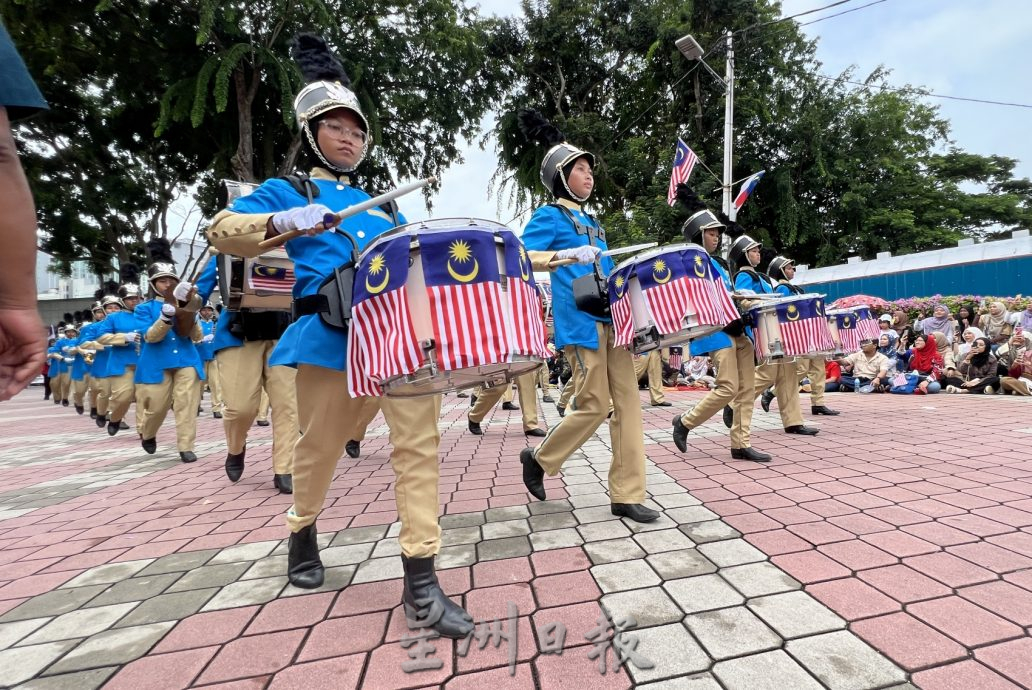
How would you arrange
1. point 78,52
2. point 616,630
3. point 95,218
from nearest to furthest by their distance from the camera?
point 616,630
point 78,52
point 95,218

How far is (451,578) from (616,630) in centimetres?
83

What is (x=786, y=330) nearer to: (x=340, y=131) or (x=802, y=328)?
(x=802, y=328)

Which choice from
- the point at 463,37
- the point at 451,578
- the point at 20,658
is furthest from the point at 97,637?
the point at 463,37

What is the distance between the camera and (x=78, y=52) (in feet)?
46.3

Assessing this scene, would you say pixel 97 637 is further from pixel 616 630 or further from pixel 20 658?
pixel 616 630

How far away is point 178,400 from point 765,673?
6.28 meters

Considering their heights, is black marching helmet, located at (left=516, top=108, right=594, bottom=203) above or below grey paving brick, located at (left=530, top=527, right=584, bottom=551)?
above

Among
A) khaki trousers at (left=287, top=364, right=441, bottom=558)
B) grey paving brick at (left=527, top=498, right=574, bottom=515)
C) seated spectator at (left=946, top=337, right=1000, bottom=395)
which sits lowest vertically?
seated spectator at (left=946, top=337, right=1000, bottom=395)

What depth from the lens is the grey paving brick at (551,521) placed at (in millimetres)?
3061

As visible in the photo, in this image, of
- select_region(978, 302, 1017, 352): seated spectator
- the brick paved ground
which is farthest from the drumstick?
select_region(978, 302, 1017, 352): seated spectator

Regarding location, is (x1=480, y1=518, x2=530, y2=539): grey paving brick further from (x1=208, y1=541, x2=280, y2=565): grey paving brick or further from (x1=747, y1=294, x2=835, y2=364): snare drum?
(x1=747, y1=294, x2=835, y2=364): snare drum

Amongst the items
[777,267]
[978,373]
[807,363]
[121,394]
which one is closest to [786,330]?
[777,267]

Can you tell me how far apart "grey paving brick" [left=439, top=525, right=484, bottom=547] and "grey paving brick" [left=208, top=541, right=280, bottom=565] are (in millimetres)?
945

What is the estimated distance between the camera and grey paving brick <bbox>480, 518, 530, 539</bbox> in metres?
2.97
